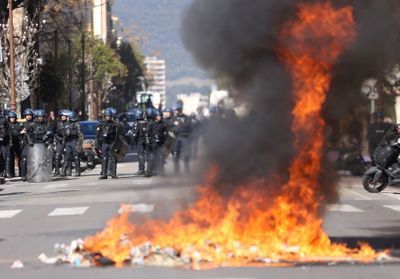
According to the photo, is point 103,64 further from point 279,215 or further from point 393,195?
point 279,215

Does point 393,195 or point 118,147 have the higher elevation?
point 118,147

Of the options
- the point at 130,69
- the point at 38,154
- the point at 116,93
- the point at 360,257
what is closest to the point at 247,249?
the point at 360,257

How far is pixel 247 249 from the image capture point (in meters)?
11.7

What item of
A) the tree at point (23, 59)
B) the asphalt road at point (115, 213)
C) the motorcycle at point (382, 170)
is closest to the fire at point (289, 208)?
the asphalt road at point (115, 213)

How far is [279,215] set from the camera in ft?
38.8

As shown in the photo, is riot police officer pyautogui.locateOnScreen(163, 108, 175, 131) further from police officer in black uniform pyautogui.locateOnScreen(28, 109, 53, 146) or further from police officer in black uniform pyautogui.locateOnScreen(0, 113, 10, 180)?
police officer in black uniform pyautogui.locateOnScreen(0, 113, 10, 180)

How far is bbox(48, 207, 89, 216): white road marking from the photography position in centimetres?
1888

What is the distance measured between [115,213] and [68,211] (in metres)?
1.30

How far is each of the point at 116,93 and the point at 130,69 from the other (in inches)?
701

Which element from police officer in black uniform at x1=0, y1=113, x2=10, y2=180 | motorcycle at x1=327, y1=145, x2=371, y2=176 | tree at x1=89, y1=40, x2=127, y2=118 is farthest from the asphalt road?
tree at x1=89, y1=40, x2=127, y2=118

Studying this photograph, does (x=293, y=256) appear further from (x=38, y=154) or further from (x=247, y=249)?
(x=38, y=154)

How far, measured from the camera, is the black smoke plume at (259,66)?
39.6ft

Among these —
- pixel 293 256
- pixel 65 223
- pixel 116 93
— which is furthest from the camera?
pixel 116 93

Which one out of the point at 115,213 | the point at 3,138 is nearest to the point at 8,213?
the point at 115,213
